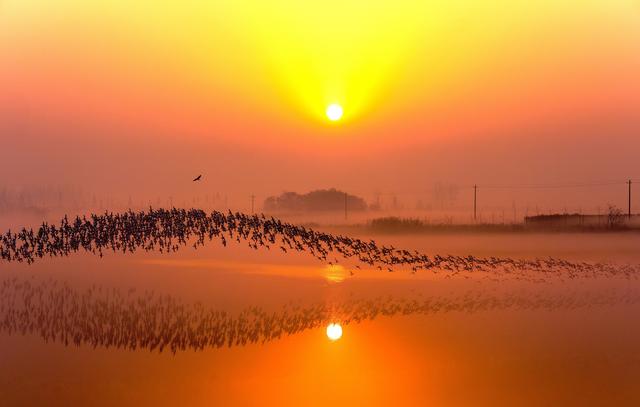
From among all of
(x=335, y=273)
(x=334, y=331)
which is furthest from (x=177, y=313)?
(x=335, y=273)

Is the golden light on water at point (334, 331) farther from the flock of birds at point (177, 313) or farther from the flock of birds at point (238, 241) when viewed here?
the flock of birds at point (238, 241)

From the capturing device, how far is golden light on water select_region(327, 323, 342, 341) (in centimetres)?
1703

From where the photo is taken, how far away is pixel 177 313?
61.8ft

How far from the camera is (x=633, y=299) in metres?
22.8

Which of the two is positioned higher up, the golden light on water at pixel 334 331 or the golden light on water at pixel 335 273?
the golden light on water at pixel 335 273

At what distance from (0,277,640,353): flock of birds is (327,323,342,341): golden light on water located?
12.7 inches

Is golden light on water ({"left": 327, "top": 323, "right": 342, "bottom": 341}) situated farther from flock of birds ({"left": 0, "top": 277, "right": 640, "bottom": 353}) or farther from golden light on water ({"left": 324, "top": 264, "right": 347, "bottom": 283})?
golden light on water ({"left": 324, "top": 264, "right": 347, "bottom": 283})

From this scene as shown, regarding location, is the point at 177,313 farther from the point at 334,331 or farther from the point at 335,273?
the point at 335,273

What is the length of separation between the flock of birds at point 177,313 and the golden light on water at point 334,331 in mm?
322

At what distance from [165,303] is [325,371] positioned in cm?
723

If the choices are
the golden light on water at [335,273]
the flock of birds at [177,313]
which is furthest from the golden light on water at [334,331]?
the golden light on water at [335,273]

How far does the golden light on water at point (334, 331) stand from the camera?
55.9ft

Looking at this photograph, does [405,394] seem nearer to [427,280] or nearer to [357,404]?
[357,404]

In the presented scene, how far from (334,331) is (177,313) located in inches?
172
